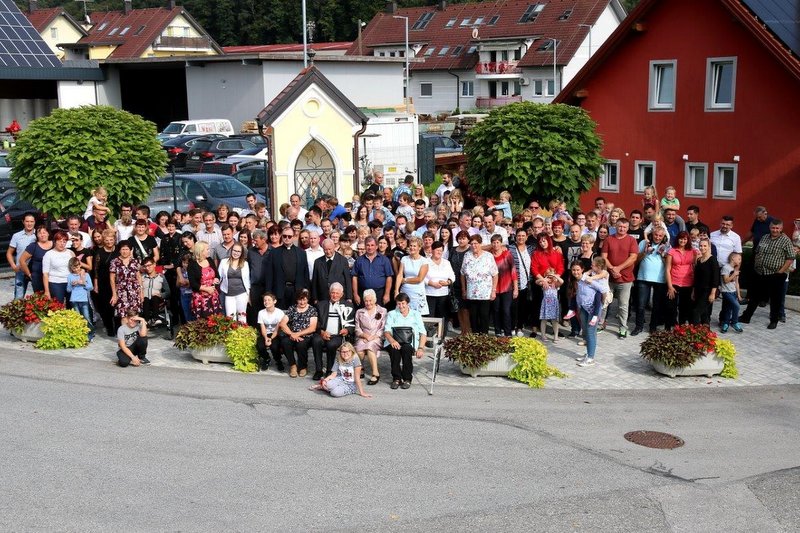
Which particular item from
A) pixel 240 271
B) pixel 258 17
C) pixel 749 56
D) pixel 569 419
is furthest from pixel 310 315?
pixel 258 17

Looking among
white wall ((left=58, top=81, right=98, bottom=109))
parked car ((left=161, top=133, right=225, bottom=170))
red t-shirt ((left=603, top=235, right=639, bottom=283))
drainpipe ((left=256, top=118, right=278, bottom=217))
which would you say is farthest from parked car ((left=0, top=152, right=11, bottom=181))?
red t-shirt ((left=603, top=235, right=639, bottom=283))

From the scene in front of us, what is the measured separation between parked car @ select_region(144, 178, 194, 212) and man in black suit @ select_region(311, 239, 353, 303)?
27.7 feet

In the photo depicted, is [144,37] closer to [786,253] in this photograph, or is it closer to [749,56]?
[749,56]

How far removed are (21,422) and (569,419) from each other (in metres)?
6.39

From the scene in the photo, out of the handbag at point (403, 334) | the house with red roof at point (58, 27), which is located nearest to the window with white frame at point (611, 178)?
the handbag at point (403, 334)

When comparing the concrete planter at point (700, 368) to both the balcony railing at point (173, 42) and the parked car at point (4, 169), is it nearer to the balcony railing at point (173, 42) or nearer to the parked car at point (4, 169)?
the parked car at point (4, 169)

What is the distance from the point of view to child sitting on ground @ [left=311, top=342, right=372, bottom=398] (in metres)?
12.3

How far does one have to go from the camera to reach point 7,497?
8.99 metres

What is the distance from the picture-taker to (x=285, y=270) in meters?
14.2

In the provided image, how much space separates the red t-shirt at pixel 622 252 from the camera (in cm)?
1509

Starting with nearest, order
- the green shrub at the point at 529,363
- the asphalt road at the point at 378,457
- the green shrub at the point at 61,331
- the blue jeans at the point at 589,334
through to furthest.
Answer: the asphalt road at the point at 378,457 < the green shrub at the point at 529,363 < the blue jeans at the point at 589,334 < the green shrub at the point at 61,331

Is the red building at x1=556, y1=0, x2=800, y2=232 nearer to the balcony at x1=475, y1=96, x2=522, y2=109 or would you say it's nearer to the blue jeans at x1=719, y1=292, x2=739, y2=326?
the blue jeans at x1=719, y1=292, x2=739, y2=326

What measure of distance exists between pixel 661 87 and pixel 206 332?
18.9 metres

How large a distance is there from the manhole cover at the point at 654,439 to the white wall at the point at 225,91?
3492 centimetres
